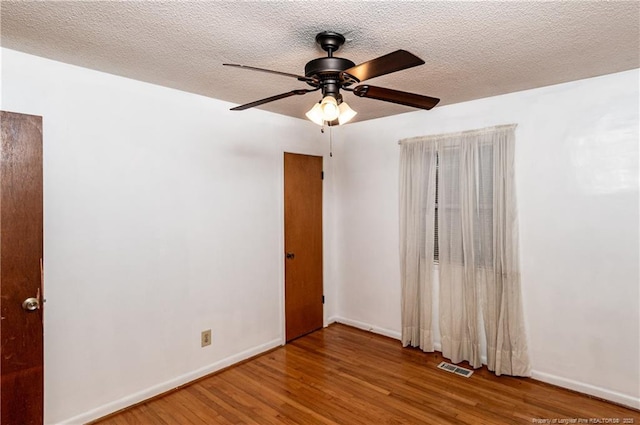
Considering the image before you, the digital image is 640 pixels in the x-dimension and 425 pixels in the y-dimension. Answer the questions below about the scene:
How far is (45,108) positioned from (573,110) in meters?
3.77

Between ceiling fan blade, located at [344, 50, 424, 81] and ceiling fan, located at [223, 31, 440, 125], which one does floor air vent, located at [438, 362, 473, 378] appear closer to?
ceiling fan, located at [223, 31, 440, 125]

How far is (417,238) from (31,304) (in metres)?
3.12

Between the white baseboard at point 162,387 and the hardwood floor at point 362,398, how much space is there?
60 millimetres

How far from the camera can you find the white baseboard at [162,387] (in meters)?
2.48

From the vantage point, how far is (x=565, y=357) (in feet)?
9.48

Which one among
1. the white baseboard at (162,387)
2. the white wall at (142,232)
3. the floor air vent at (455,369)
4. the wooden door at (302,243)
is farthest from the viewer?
the wooden door at (302,243)

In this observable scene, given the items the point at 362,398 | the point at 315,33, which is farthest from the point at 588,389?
the point at 315,33

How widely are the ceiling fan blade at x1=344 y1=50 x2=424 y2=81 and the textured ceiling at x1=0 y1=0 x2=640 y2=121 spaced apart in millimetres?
295

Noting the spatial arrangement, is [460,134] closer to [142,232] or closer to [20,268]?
[142,232]

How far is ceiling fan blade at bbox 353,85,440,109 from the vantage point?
185cm

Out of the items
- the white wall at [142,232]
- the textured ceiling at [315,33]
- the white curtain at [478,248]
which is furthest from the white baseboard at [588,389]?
the white wall at [142,232]

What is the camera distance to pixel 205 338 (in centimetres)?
317

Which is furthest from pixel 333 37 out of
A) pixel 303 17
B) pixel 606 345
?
pixel 606 345

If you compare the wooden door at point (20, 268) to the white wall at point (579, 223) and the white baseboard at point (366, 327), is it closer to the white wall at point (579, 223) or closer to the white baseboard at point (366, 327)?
the white baseboard at point (366, 327)
